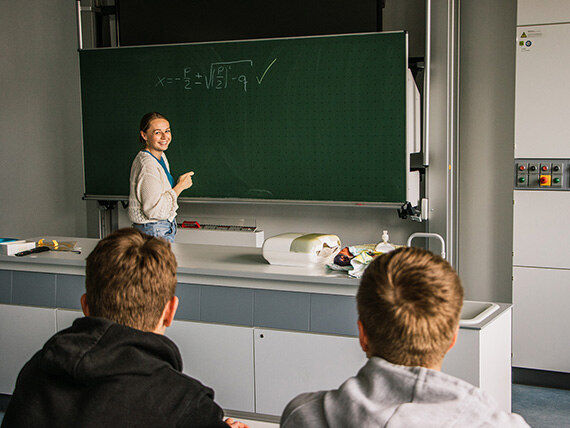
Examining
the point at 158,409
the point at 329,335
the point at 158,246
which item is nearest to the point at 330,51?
the point at 329,335

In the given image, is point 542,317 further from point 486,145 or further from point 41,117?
point 41,117

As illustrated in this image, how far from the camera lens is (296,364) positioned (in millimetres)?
2488

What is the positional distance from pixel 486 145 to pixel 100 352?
3359 millimetres

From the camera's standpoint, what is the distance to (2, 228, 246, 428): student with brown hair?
3.34 feet

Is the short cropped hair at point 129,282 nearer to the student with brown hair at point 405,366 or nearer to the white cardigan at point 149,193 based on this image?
the student with brown hair at point 405,366

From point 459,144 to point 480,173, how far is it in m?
0.23

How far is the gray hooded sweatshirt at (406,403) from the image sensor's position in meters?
0.90

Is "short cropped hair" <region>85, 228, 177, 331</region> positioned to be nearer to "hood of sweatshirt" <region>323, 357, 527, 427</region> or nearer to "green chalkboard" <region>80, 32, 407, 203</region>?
"hood of sweatshirt" <region>323, 357, 527, 427</region>

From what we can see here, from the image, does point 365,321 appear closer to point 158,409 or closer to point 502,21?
point 158,409

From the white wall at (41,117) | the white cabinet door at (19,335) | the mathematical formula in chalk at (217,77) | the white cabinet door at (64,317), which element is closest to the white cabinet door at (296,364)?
the white cabinet door at (64,317)

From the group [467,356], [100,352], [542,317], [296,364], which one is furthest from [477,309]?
[100,352]

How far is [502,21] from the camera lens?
3.82 metres

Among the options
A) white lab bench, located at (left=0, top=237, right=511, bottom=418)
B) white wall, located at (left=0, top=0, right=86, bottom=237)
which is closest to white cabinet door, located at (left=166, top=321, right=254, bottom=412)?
white lab bench, located at (left=0, top=237, right=511, bottom=418)

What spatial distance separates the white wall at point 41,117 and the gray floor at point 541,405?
2.37m
